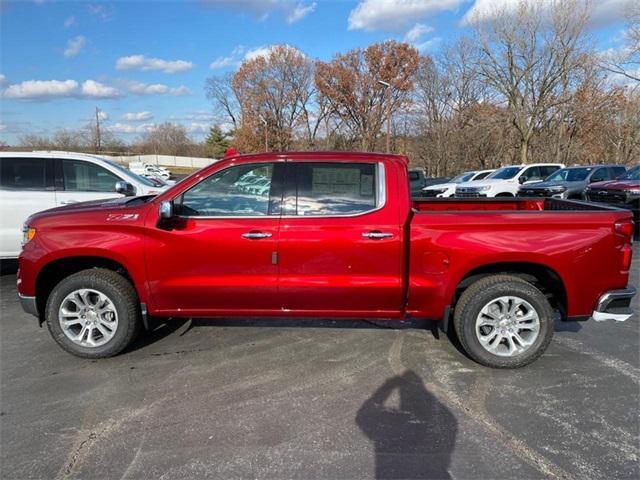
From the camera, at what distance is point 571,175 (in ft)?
49.8

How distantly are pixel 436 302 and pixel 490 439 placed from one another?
1.18 metres

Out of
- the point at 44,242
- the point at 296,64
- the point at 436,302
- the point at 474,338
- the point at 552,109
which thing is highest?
the point at 296,64

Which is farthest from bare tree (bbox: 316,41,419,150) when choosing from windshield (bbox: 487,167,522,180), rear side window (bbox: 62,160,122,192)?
rear side window (bbox: 62,160,122,192)

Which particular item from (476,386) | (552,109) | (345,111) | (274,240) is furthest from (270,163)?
(345,111)

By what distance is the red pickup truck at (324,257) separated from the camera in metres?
3.69

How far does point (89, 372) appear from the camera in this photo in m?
3.81

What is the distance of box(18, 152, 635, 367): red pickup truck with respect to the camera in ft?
12.1

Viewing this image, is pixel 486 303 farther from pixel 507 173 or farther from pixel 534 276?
pixel 507 173

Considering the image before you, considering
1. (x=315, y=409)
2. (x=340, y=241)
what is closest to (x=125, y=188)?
(x=340, y=241)

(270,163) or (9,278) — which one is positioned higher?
(270,163)

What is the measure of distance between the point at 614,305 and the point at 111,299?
425 centimetres

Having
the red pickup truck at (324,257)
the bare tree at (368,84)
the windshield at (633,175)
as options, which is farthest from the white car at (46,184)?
the bare tree at (368,84)

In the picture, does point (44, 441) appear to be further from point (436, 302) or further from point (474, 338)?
point (474, 338)

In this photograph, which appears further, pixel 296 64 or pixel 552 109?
pixel 296 64
